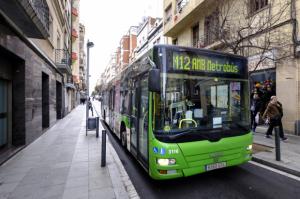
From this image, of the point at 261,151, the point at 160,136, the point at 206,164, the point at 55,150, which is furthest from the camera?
the point at 55,150

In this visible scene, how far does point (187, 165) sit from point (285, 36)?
882 cm

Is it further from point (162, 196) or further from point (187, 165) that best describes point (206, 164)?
point (162, 196)

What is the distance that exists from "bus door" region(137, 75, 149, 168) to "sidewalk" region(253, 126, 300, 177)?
11.3ft

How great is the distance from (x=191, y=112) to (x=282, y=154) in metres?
4.01

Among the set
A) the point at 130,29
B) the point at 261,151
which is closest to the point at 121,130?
the point at 261,151

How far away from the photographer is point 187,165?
3.91m

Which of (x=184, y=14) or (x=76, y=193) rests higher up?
(x=184, y=14)

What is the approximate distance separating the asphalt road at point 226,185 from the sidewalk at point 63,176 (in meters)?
0.42

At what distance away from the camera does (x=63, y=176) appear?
4.76 meters

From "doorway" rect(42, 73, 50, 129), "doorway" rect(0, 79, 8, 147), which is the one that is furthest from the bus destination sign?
"doorway" rect(42, 73, 50, 129)

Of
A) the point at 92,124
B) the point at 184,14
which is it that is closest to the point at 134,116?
the point at 92,124

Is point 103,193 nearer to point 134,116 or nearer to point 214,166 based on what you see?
point 134,116

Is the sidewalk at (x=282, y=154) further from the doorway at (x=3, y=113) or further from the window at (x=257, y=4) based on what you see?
the doorway at (x=3, y=113)

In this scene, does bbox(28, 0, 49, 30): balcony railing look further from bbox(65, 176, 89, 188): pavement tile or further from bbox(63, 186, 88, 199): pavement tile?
bbox(63, 186, 88, 199): pavement tile
